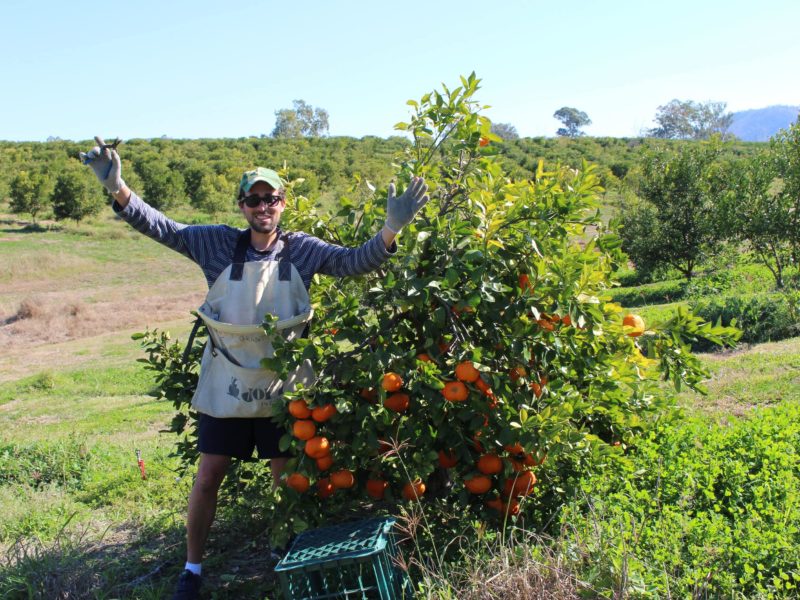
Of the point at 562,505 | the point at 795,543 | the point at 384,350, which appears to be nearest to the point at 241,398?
the point at 384,350

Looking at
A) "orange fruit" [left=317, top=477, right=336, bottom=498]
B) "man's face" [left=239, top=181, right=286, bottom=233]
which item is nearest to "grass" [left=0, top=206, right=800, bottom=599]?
"orange fruit" [left=317, top=477, right=336, bottom=498]

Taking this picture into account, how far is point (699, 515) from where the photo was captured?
2.86 meters

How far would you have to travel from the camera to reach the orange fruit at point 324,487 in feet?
9.78

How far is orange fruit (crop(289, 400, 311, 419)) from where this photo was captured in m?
2.85

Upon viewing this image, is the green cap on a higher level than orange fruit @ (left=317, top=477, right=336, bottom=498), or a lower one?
higher

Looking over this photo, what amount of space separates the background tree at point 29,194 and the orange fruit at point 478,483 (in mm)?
34156

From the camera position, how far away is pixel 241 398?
300 centimetres

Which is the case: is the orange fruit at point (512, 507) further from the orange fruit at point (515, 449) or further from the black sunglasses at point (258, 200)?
the black sunglasses at point (258, 200)

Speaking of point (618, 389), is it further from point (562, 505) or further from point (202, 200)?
point (202, 200)

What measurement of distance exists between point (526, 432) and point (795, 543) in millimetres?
1025

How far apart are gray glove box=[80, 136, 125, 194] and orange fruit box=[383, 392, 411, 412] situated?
1.41 m

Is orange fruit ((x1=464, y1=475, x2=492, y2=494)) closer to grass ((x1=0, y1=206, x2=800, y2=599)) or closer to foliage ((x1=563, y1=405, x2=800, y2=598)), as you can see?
grass ((x1=0, y1=206, x2=800, y2=599))

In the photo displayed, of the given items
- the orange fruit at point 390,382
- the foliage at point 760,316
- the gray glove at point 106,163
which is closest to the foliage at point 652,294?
the foliage at point 760,316

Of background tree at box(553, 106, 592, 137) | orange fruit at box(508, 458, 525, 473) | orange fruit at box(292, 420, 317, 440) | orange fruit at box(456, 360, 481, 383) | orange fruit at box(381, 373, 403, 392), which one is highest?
background tree at box(553, 106, 592, 137)
